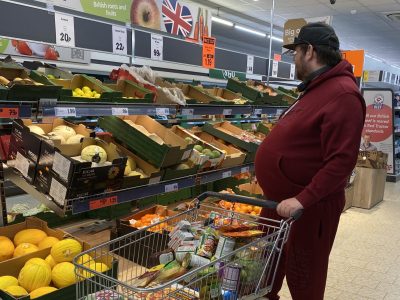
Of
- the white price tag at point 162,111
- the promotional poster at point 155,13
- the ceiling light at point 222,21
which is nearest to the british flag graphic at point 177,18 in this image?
the promotional poster at point 155,13

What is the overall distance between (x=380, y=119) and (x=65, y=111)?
23.4 ft

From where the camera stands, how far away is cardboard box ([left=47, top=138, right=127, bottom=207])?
6.42 feet

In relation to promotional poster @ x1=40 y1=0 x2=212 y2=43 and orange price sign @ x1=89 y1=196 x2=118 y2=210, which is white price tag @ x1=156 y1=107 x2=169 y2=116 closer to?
orange price sign @ x1=89 y1=196 x2=118 y2=210

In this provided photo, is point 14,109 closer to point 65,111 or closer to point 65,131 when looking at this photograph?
point 65,111

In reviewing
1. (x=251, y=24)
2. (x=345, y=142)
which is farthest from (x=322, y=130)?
(x=251, y=24)

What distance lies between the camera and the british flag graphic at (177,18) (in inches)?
198

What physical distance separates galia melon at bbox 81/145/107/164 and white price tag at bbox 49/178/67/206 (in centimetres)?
27

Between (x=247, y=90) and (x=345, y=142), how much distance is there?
10.0ft

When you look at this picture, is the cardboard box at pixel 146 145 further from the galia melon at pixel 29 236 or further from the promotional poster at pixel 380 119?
the promotional poster at pixel 380 119

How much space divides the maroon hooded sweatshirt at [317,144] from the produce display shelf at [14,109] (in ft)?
4.31

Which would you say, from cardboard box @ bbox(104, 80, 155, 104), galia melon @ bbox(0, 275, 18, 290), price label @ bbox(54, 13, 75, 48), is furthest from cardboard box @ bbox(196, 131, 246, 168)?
galia melon @ bbox(0, 275, 18, 290)

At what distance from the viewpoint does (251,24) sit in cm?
1083

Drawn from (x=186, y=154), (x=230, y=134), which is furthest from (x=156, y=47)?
(x=186, y=154)

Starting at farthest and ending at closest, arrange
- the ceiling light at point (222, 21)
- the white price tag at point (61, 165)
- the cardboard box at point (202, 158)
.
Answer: the ceiling light at point (222, 21)
the cardboard box at point (202, 158)
the white price tag at point (61, 165)
